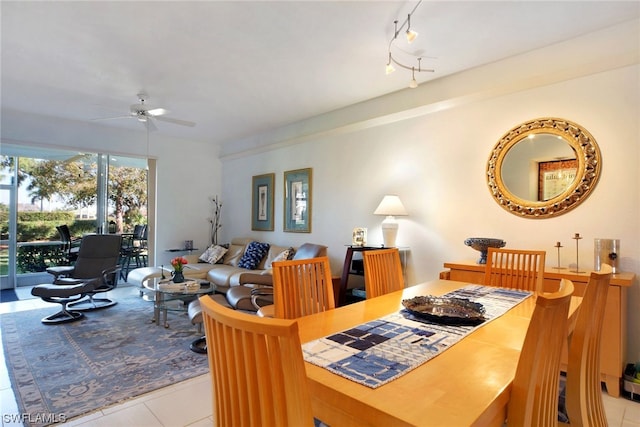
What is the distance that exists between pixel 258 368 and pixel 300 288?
1093 millimetres

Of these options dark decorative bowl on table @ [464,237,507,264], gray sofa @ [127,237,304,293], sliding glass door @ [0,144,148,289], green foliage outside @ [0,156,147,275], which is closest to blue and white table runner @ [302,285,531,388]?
dark decorative bowl on table @ [464,237,507,264]

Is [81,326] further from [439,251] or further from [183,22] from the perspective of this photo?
[439,251]

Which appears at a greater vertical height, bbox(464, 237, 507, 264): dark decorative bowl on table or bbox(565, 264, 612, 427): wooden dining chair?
bbox(464, 237, 507, 264): dark decorative bowl on table

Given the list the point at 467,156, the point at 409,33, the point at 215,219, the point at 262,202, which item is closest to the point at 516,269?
the point at 467,156

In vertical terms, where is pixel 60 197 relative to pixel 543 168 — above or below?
below

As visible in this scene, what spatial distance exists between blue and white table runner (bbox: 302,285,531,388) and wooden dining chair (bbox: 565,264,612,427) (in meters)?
0.33

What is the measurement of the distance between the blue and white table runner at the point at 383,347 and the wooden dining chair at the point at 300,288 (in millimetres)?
482

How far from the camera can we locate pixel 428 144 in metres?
3.77

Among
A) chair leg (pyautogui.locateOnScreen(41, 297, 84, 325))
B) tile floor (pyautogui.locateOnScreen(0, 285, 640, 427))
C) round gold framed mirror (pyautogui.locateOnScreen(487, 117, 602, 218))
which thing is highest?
round gold framed mirror (pyautogui.locateOnScreen(487, 117, 602, 218))

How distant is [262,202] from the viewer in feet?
19.6

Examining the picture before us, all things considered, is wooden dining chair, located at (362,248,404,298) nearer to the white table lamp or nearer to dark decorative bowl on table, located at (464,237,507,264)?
dark decorative bowl on table, located at (464,237,507,264)

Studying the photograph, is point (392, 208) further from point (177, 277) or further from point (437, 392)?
point (437, 392)

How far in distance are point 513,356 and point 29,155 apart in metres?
7.08

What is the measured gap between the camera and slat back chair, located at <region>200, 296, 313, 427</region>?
741 millimetres
